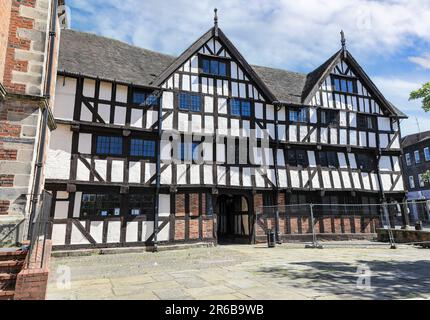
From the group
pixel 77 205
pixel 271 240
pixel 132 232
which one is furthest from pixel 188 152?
pixel 271 240

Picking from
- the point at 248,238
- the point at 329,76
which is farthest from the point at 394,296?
the point at 329,76

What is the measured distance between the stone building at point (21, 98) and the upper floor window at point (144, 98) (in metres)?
7.49

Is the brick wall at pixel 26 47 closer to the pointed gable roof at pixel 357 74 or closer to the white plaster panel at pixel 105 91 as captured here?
the white plaster panel at pixel 105 91

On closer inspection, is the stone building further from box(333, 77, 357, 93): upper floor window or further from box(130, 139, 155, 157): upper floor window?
box(333, 77, 357, 93): upper floor window

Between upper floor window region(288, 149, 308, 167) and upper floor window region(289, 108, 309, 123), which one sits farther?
upper floor window region(289, 108, 309, 123)

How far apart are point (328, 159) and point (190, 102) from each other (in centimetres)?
997

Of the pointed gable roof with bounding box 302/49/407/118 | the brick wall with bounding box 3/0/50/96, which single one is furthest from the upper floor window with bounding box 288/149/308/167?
the brick wall with bounding box 3/0/50/96

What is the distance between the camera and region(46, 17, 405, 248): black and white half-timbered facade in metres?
13.9

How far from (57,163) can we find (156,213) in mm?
5282

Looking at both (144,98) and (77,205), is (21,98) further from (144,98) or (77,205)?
(144,98)

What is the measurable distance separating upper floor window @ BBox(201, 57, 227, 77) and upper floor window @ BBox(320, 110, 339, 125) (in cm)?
742

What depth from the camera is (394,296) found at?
226 inches

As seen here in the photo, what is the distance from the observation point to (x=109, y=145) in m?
14.6

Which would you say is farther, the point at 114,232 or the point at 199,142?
the point at 199,142
